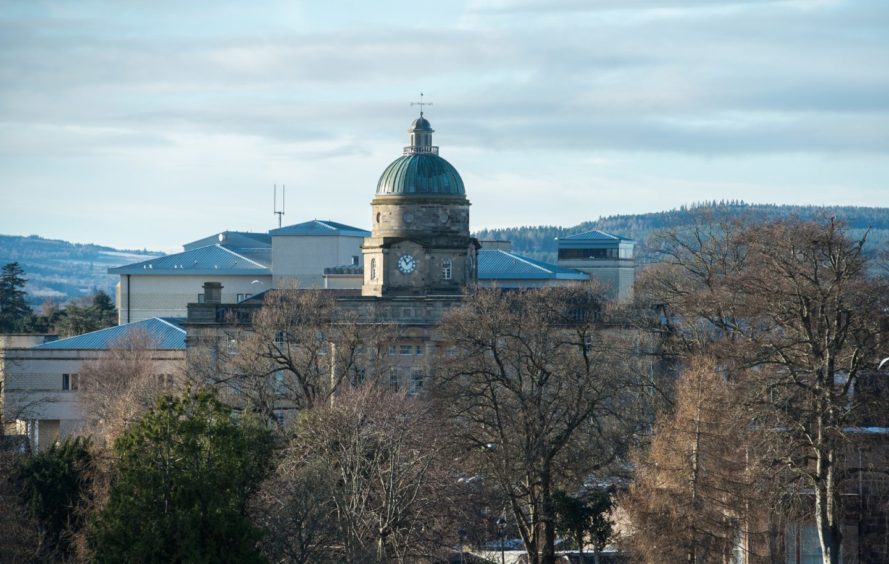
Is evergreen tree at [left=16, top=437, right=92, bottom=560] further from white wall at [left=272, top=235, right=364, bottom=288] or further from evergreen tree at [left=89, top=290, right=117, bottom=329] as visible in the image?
white wall at [left=272, top=235, right=364, bottom=288]

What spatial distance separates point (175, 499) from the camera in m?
45.9

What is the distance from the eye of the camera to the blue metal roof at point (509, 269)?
442 ft

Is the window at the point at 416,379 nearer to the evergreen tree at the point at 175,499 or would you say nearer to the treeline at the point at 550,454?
the treeline at the point at 550,454

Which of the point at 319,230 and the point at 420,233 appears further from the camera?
the point at 319,230

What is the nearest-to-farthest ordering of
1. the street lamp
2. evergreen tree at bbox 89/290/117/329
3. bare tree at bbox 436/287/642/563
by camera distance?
the street lamp < bare tree at bbox 436/287/642/563 < evergreen tree at bbox 89/290/117/329

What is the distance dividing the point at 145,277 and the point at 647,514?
103 meters

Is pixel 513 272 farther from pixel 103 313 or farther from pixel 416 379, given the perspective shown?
pixel 416 379

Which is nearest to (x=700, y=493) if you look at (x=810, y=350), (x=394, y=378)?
(x=810, y=350)

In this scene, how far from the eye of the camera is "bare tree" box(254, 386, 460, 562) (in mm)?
52062

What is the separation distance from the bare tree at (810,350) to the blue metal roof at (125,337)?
186 feet

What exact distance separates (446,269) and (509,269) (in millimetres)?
33304

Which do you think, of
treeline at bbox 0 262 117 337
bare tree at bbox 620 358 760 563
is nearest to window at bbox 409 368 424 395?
bare tree at bbox 620 358 760 563

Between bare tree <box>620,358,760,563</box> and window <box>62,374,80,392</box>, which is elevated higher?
window <box>62,374,80,392</box>

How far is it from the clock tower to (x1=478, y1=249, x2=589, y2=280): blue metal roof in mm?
28471
